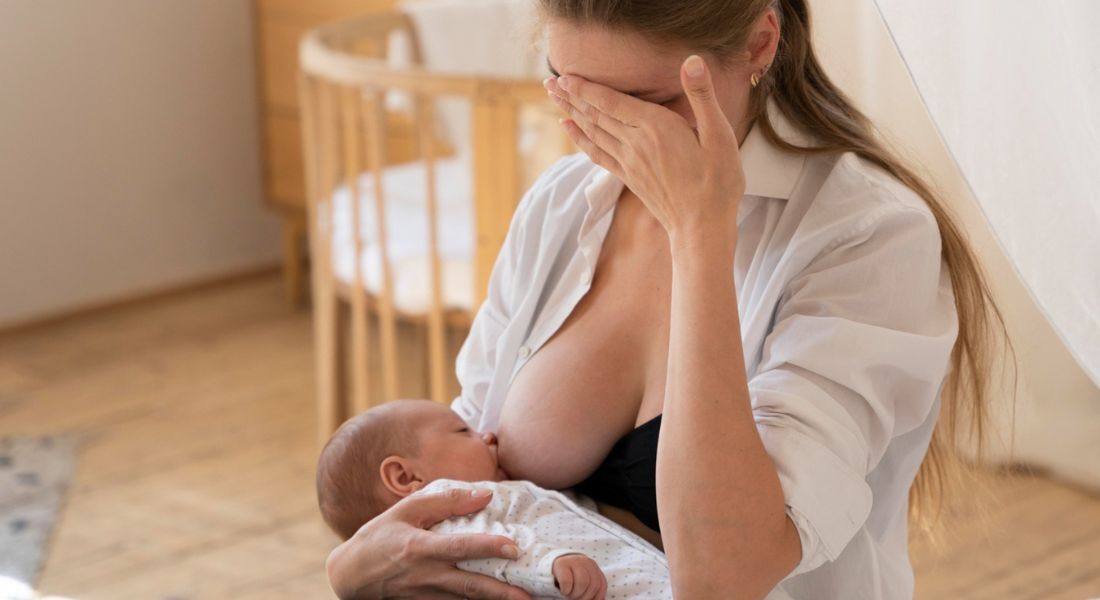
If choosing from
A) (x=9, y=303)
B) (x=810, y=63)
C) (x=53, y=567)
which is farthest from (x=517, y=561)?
(x=9, y=303)

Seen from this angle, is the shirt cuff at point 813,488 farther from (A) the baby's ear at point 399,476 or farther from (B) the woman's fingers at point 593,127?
(A) the baby's ear at point 399,476

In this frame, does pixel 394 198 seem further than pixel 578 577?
Yes

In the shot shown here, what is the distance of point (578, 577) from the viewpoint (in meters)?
1.12

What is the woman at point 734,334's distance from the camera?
3.50 ft

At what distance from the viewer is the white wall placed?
144 inches

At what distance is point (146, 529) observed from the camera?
8.80ft

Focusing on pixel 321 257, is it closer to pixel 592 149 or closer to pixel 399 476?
pixel 399 476

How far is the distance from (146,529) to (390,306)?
72cm

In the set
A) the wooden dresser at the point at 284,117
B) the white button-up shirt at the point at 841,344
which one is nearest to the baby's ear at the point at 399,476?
the white button-up shirt at the point at 841,344

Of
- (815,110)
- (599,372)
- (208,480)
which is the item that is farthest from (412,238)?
(815,110)

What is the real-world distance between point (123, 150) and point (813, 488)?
10.6 ft

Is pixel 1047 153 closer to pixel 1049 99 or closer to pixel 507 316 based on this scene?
pixel 1049 99

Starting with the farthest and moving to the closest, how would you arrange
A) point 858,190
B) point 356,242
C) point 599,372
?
point 356,242 < point 599,372 < point 858,190

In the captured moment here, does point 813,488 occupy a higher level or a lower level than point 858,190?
lower
